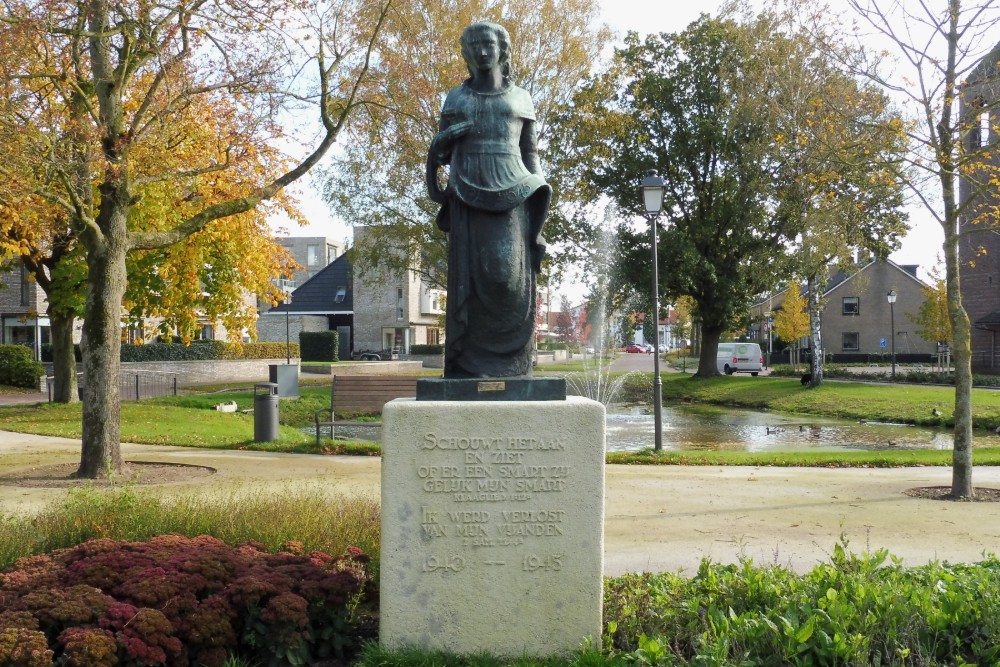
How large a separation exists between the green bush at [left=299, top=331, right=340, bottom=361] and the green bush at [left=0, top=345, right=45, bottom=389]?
19.1 m

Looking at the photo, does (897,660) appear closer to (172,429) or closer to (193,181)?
(172,429)

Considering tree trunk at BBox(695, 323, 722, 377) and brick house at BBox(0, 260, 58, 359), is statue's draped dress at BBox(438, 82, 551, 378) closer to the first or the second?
tree trunk at BBox(695, 323, 722, 377)

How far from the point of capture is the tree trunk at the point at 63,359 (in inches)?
859

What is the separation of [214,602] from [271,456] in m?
8.65

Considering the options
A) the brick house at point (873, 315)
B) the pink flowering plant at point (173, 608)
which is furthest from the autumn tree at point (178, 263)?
the brick house at point (873, 315)

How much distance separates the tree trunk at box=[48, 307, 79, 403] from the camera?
21.8 meters

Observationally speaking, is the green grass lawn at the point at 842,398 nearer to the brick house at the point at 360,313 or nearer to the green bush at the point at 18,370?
the green bush at the point at 18,370

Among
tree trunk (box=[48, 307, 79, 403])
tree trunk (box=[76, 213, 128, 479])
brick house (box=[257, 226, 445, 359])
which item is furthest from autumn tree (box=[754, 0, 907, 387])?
brick house (box=[257, 226, 445, 359])

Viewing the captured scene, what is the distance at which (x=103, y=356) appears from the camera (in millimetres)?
10875

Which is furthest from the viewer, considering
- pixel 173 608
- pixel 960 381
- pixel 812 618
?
pixel 960 381

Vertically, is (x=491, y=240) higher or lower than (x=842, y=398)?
higher

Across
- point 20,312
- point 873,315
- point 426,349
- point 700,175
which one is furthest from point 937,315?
point 20,312

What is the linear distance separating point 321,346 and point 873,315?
123ft

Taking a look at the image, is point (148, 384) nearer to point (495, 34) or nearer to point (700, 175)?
point (700, 175)
